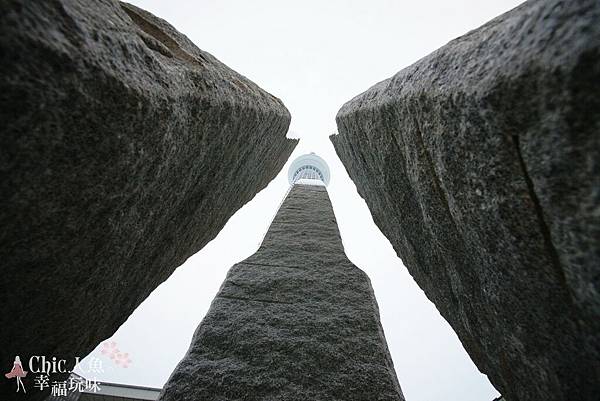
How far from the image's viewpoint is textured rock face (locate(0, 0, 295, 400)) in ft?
2.86

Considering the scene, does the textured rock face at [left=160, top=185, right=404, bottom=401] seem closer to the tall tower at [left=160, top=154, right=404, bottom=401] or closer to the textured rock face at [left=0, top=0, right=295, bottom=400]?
the tall tower at [left=160, top=154, right=404, bottom=401]

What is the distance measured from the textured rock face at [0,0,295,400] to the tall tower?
62 cm

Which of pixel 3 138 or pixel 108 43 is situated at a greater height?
pixel 108 43

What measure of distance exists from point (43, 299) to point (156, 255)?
94 centimetres

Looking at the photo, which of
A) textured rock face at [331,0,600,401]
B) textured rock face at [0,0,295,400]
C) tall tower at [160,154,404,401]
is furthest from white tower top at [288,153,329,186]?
textured rock face at [331,0,600,401]

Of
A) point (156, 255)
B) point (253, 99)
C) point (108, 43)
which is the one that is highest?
point (253, 99)

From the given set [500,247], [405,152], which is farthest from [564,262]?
[405,152]

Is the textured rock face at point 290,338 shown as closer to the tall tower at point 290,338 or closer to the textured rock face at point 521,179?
the tall tower at point 290,338

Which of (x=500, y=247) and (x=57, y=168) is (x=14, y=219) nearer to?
(x=57, y=168)

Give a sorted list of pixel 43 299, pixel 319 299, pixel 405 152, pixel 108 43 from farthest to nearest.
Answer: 1. pixel 319 299
2. pixel 405 152
3. pixel 43 299
4. pixel 108 43

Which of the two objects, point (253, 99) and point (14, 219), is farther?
point (253, 99)

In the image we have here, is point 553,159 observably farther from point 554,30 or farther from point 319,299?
point 319,299

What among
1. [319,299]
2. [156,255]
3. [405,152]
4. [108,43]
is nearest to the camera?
[108,43]

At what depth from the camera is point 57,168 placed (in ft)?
3.38
